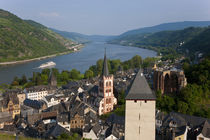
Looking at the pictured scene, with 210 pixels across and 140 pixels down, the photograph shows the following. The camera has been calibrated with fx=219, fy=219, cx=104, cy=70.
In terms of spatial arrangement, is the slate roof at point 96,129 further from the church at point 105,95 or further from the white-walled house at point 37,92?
the white-walled house at point 37,92

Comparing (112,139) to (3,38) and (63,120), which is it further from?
(3,38)

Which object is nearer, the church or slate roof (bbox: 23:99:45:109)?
the church

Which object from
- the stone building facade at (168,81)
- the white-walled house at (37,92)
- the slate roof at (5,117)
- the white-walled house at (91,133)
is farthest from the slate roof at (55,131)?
the white-walled house at (37,92)

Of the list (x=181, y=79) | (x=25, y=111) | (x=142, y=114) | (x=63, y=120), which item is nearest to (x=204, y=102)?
(x=181, y=79)

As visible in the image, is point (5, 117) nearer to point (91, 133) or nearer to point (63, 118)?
point (63, 118)

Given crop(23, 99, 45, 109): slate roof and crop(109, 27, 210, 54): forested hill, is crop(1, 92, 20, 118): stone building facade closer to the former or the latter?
crop(23, 99, 45, 109): slate roof

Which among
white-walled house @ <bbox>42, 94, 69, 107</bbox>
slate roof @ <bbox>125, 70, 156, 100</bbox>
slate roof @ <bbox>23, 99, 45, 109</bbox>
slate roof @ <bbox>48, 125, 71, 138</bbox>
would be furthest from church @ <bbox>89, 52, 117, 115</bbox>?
slate roof @ <bbox>125, 70, 156, 100</bbox>
